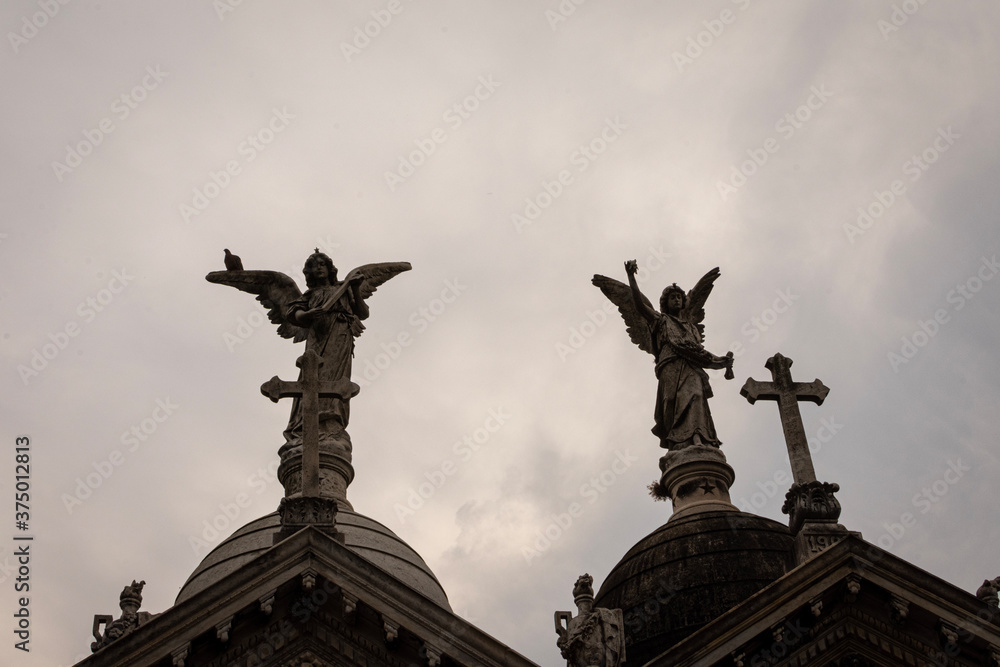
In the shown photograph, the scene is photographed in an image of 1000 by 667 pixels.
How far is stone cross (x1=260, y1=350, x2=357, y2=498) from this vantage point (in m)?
17.5

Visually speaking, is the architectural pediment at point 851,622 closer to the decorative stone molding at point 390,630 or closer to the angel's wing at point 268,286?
the decorative stone molding at point 390,630

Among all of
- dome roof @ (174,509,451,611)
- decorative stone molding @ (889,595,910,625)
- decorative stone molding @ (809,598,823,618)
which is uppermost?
dome roof @ (174,509,451,611)

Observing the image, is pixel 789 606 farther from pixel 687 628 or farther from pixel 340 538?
pixel 340 538

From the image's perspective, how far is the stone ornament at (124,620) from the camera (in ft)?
54.0

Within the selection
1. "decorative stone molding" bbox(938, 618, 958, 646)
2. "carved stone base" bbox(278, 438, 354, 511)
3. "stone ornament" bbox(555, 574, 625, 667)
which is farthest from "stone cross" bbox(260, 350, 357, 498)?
"decorative stone molding" bbox(938, 618, 958, 646)

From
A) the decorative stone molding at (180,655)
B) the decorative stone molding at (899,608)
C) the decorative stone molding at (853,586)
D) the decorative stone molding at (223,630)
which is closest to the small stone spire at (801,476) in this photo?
the decorative stone molding at (853,586)

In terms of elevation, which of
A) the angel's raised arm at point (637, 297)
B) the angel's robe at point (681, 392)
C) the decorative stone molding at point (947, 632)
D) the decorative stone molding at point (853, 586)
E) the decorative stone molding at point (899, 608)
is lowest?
the decorative stone molding at point (947, 632)

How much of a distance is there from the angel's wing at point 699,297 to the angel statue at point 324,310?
201 inches

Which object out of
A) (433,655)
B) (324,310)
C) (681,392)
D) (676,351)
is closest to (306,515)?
(433,655)

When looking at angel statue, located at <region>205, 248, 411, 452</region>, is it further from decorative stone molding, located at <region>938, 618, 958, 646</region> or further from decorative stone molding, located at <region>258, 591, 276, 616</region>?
decorative stone molding, located at <region>938, 618, 958, 646</region>

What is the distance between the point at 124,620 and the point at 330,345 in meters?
6.71

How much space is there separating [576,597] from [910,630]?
4007mm

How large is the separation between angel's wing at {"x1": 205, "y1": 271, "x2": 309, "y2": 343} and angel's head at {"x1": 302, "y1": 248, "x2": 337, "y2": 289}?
29cm

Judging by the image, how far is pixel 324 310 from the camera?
22.7 m
